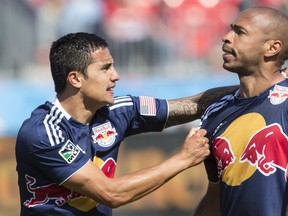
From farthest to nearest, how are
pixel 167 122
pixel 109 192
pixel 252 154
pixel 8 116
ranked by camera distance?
pixel 8 116, pixel 167 122, pixel 109 192, pixel 252 154

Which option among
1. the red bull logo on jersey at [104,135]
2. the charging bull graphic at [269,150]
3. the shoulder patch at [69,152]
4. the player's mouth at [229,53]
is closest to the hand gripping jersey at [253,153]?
the charging bull graphic at [269,150]

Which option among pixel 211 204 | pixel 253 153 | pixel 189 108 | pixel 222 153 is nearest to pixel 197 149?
pixel 222 153

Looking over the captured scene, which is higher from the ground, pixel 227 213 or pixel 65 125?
pixel 65 125

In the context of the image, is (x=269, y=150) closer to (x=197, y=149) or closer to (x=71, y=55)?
(x=197, y=149)

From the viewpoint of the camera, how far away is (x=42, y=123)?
6559 millimetres

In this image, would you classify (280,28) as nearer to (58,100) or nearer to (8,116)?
(58,100)

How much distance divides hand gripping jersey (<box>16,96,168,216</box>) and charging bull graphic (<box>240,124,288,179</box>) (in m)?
1.26

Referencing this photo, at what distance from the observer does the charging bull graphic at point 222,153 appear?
6148 millimetres

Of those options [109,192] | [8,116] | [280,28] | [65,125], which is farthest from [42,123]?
[8,116]

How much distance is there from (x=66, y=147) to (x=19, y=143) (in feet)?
1.27

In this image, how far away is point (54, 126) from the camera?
6.57m

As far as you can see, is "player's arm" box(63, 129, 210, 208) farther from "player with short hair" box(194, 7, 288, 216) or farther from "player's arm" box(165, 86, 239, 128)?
"player's arm" box(165, 86, 239, 128)

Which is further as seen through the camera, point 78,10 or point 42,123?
point 78,10

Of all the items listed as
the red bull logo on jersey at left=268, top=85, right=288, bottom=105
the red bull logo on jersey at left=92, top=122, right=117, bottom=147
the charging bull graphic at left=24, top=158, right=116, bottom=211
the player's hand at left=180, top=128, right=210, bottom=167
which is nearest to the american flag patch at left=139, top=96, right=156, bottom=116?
the red bull logo on jersey at left=92, top=122, right=117, bottom=147
